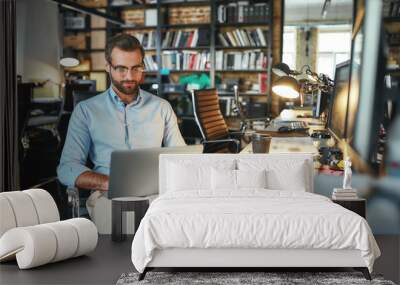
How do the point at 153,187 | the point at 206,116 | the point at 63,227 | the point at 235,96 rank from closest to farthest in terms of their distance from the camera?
1. the point at 63,227
2. the point at 153,187
3. the point at 206,116
4. the point at 235,96

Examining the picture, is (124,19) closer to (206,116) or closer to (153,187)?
(206,116)

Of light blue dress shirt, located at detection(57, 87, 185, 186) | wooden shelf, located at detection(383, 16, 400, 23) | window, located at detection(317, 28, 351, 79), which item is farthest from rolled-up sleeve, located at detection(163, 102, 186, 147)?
wooden shelf, located at detection(383, 16, 400, 23)

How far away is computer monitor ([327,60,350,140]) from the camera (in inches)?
151

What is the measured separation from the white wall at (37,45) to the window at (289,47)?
6.97 feet

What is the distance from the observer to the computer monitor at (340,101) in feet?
12.6

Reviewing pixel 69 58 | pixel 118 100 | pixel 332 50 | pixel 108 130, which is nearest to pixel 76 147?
pixel 108 130

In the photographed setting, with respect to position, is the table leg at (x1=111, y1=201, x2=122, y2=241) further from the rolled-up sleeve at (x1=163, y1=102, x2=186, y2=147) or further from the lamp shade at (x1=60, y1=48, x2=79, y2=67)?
the lamp shade at (x1=60, y1=48, x2=79, y2=67)

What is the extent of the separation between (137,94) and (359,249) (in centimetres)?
222

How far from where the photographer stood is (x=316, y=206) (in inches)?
129

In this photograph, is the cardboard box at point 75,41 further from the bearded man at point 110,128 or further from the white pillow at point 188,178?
the white pillow at point 188,178

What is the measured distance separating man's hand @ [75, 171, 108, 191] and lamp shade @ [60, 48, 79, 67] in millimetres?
969

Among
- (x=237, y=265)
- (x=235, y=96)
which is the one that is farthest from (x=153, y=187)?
(x=235, y=96)

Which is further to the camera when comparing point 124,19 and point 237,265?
point 124,19

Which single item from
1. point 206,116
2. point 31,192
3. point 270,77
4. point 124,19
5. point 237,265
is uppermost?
point 124,19
